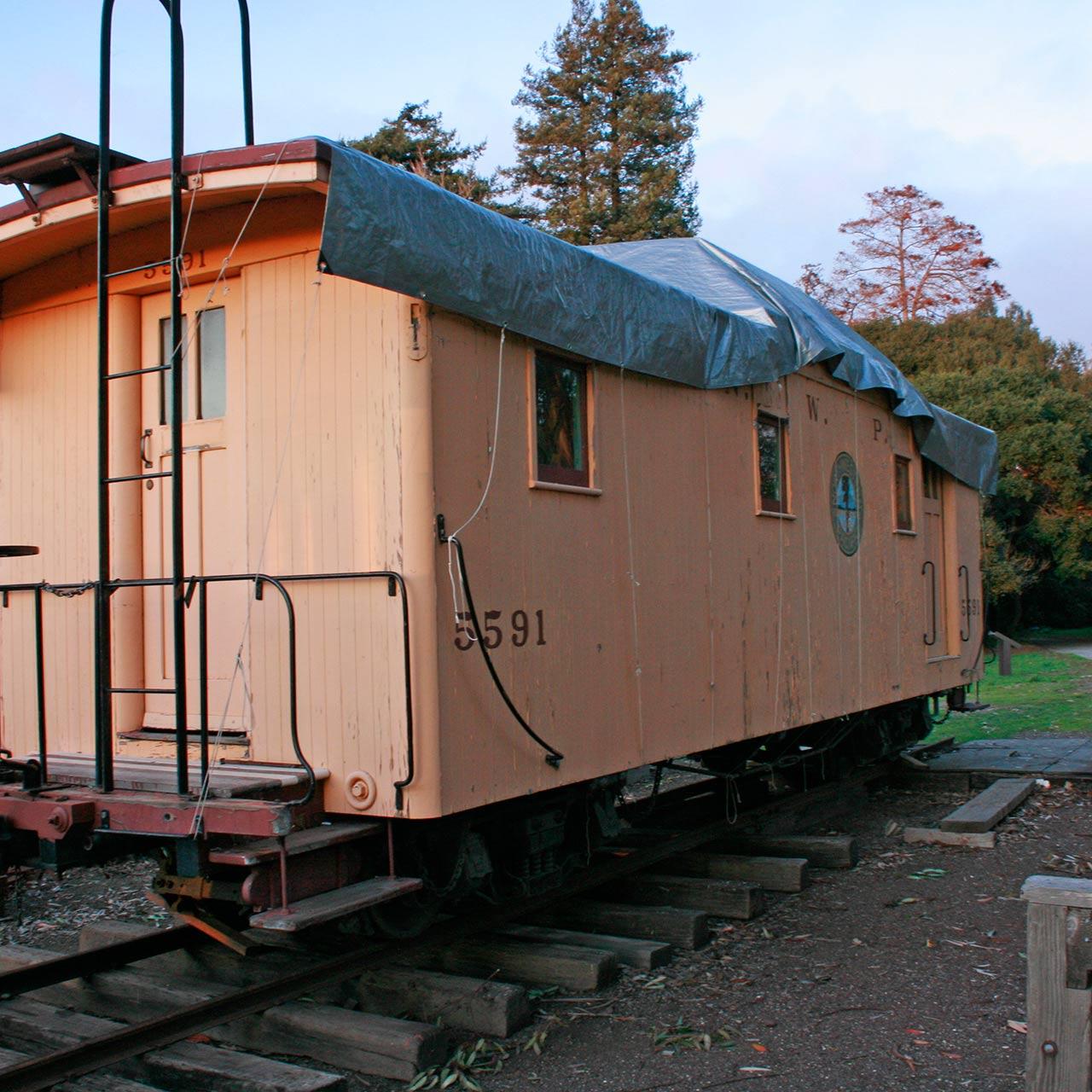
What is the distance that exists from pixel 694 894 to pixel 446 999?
82.8 inches

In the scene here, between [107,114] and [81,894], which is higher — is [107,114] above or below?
above

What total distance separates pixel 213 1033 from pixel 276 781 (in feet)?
3.73

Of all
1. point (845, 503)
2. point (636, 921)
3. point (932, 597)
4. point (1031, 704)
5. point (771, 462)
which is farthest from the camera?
point (1031, 704)

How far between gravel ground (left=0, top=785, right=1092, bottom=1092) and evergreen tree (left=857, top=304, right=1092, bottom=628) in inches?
888

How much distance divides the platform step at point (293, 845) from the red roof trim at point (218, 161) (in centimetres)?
252

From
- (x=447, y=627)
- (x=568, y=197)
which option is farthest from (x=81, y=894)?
(x=568, y=197)

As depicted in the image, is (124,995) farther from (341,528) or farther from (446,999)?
(341,528)

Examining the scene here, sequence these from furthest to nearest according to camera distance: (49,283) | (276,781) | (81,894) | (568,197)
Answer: (568,197)
(81,894)
(49,283)
(276,781)

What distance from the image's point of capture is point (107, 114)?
4.81m

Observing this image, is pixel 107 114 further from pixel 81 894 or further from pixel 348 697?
pixel 81 894

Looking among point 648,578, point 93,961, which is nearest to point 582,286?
point 648,578

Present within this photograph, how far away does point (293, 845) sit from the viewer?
439 cm

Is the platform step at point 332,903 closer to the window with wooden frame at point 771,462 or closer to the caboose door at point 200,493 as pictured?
the caboose door at point 200,493

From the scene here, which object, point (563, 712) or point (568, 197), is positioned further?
point (568, 197)
